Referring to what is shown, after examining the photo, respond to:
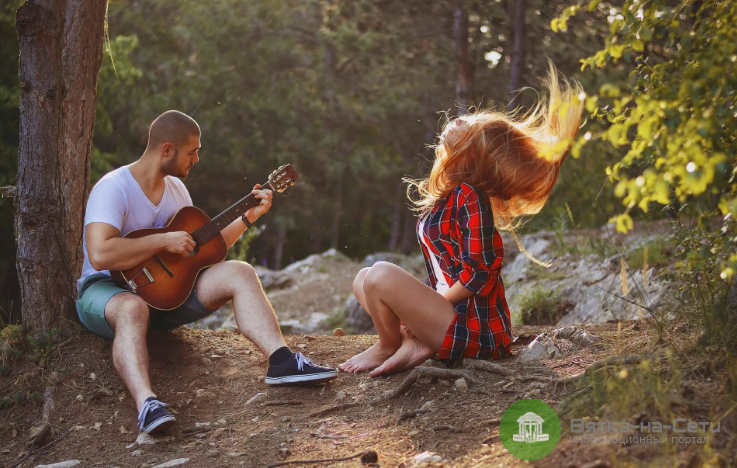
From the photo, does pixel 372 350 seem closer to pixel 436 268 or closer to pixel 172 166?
pixel 436 268

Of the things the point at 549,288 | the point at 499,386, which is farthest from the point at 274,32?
the point at 499,386

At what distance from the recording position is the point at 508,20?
36.2 feet

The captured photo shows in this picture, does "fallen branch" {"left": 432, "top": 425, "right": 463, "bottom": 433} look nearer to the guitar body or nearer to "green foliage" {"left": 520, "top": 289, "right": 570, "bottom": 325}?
the guitar body

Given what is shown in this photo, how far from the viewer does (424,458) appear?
8.19 ft

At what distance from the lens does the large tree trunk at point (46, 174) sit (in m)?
3.87

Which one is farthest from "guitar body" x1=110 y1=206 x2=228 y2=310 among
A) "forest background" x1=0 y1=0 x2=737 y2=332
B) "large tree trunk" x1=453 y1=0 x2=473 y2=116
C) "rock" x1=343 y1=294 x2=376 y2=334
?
"large tree trunk" x1=453 y1=0 x2=473 y2=116

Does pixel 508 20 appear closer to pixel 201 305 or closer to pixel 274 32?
pixel 201 305

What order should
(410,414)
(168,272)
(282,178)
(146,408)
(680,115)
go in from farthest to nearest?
(282,178)
(168,272)
(146,408)
(410,414)
(680,115)

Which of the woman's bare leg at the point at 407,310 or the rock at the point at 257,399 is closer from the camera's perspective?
the woman's bare leg at the point at 407,310

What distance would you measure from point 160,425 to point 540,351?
1.95 metres

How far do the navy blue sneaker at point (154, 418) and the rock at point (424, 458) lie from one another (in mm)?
1219

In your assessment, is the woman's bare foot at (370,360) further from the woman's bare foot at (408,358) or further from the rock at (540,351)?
the rock at (540,351)

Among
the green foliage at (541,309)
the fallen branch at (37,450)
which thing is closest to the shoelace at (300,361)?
the fallen branch at (37,450)

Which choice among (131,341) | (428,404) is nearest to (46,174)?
(131,341)
